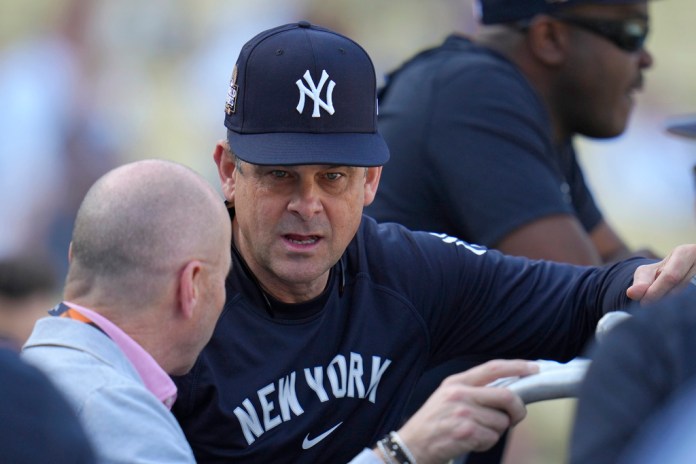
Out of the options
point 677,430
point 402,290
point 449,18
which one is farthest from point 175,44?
point 677,430

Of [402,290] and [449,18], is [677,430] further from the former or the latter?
[449,18]

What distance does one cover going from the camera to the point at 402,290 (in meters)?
3.27

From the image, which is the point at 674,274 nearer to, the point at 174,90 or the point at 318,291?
the point at 318,291

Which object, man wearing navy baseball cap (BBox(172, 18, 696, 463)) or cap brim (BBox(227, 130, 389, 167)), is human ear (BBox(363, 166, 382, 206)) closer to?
man wearing navy baseball cap (BBox(172, 18, 696, 463))

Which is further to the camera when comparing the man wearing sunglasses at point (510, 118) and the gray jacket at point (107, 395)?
the man wearing sunglasses at point (510, 118)

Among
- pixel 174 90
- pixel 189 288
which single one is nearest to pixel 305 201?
pixel 189 288

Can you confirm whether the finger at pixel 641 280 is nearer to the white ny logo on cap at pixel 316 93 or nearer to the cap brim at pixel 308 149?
the cap brim at pixel 308 149

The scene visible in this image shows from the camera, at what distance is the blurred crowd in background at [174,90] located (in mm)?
8180

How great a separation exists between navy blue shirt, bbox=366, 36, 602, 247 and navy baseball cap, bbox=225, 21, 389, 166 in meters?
0.86

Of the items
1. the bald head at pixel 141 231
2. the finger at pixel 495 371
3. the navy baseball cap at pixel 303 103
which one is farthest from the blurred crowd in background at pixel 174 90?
the finger at pixel 495 371

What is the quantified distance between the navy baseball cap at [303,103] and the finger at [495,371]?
0.68m

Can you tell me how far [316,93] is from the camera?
9.76 ft

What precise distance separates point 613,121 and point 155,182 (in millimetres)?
2318

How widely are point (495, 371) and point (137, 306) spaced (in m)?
0.67
